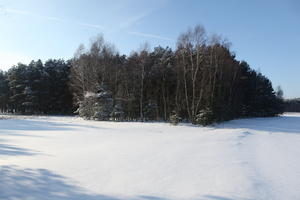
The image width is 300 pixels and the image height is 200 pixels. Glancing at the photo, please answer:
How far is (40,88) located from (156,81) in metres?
22.7

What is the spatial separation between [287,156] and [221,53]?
1985cm

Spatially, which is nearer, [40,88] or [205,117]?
[205,117]

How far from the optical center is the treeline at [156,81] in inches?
933

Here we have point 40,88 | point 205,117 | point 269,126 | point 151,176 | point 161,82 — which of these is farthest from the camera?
point 40,88

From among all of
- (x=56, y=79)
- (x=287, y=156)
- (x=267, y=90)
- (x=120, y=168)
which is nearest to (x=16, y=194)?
(x=120, y=168)

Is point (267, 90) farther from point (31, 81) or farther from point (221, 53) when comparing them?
point (31, 81)

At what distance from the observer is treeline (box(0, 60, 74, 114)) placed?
132 feet

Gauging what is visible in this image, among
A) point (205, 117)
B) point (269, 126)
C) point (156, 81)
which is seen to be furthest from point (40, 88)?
point (269, 126)

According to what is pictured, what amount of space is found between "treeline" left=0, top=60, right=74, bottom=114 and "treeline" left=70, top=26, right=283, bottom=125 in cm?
1147

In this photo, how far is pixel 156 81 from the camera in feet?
92.6

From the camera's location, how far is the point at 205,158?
6266 mm

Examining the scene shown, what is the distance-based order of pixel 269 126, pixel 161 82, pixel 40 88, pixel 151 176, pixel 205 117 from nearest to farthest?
pixel 151 176
pixel 205 117
pixel 269 126
pixel 161 82
pixel 40 88

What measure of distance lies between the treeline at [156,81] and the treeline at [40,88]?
37.6ft

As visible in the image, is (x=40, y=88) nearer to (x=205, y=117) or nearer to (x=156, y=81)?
(x=156, y=81)
